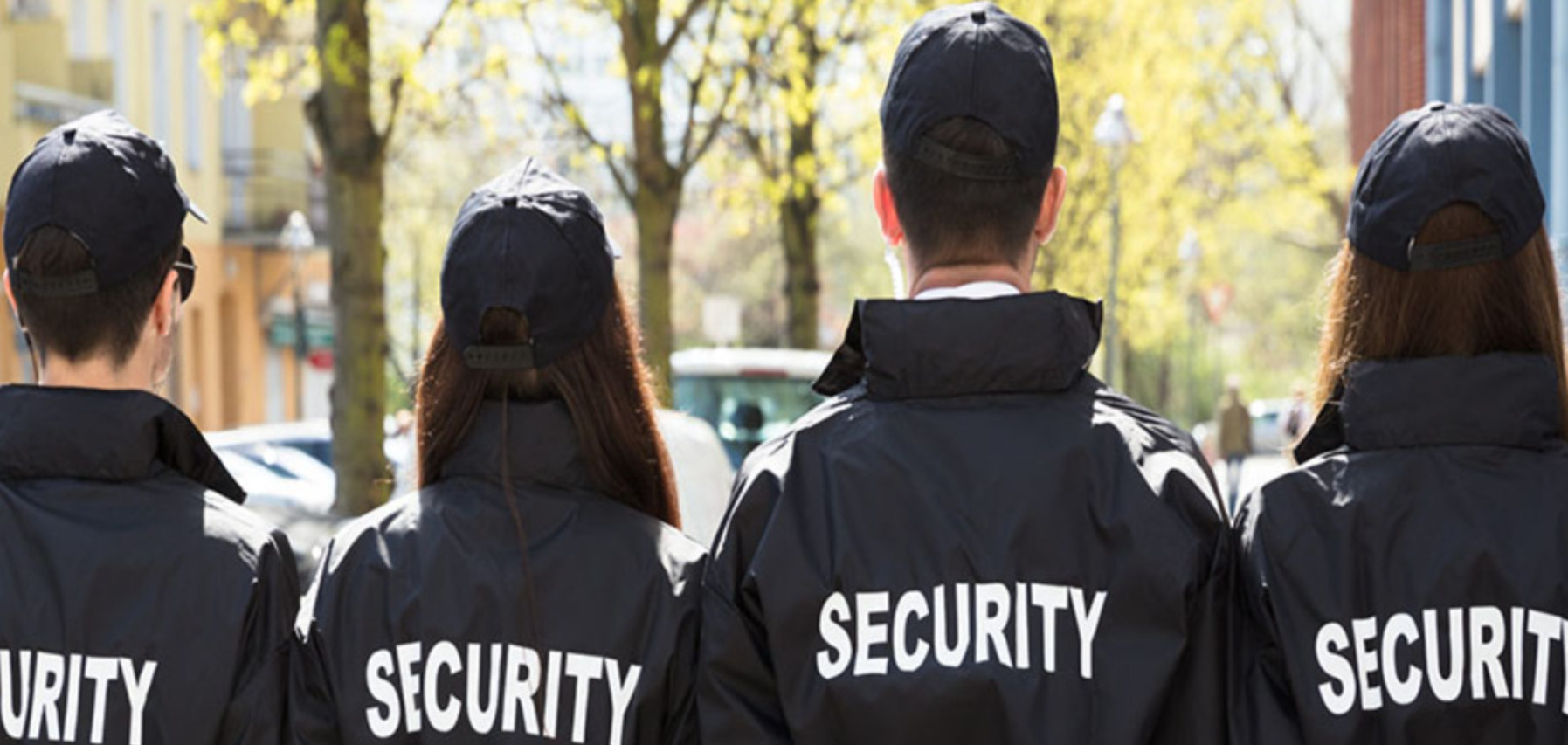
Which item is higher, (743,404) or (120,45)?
(120,45)

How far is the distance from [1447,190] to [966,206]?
2.50ft

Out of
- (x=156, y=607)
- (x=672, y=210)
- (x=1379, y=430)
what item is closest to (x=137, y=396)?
(x=156, y=607)

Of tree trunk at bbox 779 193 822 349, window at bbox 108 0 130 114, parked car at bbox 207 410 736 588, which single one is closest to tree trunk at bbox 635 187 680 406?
parked car at bbox 207 410 736 588

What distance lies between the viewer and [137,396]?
3861 mm

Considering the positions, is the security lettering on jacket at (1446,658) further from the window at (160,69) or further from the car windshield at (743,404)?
the window at (160,69)

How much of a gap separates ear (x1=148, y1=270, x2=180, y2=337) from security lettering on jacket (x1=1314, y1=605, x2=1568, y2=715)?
1986 millimetres

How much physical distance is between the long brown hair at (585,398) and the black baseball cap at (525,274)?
0.11 ft

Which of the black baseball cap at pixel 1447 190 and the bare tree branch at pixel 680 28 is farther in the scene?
the bare tree branch at pixel 680 28

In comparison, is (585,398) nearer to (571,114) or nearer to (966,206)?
(966,206)

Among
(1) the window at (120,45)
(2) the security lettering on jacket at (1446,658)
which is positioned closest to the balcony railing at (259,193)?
(1) the window at (120,45)

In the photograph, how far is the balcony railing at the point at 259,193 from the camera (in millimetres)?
38594

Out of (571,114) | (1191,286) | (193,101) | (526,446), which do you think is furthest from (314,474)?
(1191,286)

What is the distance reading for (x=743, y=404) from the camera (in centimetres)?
1579

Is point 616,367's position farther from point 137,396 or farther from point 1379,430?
point 1379,430
